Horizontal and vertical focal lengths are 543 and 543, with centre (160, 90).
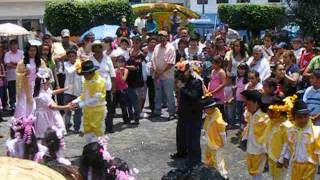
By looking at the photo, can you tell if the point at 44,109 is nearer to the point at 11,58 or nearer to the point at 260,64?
the point at 260,64

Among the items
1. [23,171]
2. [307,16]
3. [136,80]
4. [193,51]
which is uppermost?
[23,171]

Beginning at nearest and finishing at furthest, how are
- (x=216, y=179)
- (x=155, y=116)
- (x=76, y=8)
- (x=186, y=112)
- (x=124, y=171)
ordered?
(x=216, y=179), (x=124, y=171), (x=186, y=112), (x=155, y=116), (x=76, y=8)

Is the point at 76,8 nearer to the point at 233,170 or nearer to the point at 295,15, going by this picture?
the point at 295,15

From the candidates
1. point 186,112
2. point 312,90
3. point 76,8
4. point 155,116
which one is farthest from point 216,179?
point 76,8

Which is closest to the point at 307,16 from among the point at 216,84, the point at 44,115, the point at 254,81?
the point at 216,84

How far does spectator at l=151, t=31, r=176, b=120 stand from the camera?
10.9m

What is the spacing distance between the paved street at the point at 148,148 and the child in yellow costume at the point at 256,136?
780 mm

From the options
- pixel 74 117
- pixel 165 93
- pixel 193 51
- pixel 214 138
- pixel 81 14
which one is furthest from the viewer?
pixel 81 14

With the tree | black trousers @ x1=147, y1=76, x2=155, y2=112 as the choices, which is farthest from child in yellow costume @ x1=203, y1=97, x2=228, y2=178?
the tree

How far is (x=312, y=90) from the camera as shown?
Answer: 25.4 feet

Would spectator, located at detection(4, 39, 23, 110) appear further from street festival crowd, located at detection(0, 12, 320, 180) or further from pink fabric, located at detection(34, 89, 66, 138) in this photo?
pink fabric, located at detection(34, 89, 66, 138)

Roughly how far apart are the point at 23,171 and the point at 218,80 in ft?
28.4

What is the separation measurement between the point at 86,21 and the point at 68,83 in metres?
13.8

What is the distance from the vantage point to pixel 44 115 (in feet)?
23.9
